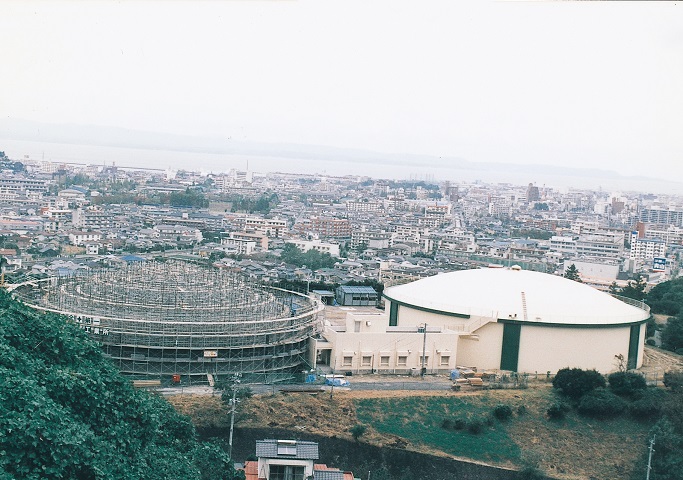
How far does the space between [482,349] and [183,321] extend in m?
4.55

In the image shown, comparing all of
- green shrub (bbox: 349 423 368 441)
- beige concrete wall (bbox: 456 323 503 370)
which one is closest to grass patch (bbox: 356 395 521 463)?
green shrub (bbox: 349 423 368 441)

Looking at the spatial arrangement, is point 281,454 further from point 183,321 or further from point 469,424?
point 183,321

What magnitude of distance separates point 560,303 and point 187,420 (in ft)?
27.5

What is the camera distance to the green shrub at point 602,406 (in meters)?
10.9

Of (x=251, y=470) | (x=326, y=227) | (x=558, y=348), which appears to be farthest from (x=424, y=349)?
(x=326, y=227)

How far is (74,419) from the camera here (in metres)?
4.90

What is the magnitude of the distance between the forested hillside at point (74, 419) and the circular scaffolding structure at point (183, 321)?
5.08 m

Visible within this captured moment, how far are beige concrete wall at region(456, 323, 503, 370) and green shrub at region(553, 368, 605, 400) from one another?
153 centimetres

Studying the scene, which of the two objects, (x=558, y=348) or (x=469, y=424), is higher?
(x=558, y=348)

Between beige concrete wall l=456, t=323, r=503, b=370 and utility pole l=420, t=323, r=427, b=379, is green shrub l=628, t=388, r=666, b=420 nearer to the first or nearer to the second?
beige concrete wall l=456, t=323, r=503, b=370

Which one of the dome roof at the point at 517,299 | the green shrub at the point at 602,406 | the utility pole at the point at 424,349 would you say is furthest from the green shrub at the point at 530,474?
the dome roof at the point at 517,299

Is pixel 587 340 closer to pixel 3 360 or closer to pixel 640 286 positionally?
pixel 640 286

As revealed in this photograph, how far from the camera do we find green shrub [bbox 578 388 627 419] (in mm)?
10945

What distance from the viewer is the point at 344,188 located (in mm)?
79375
